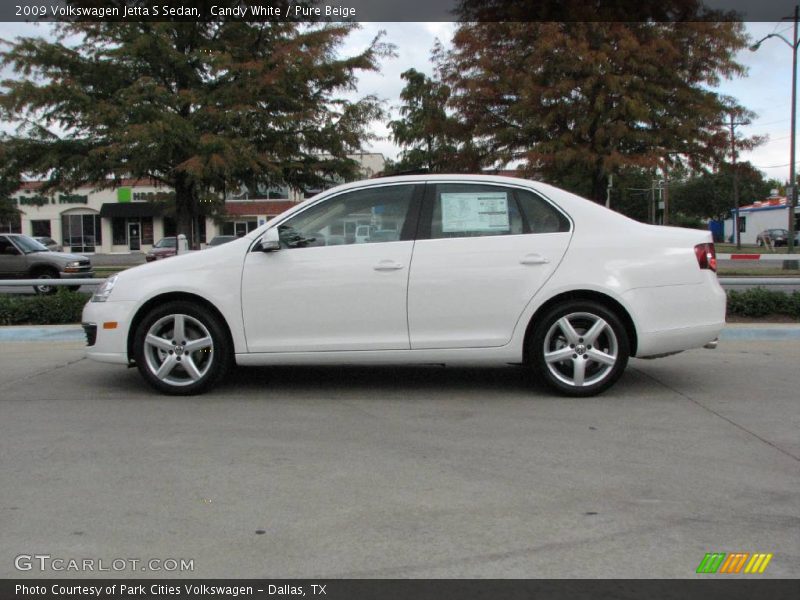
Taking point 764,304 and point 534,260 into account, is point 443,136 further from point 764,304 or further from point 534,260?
point 534,260

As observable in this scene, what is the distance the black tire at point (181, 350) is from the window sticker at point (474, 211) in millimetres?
2027

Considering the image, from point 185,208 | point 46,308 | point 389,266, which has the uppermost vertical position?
point 185,208

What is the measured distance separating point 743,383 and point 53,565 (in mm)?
5716

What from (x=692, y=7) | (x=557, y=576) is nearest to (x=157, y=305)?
(x=557, y=576)

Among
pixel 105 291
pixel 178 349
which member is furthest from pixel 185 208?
pixel 178 349

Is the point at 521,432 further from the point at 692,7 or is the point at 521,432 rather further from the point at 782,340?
the point at 692,7

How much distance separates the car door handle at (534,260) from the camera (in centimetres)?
589

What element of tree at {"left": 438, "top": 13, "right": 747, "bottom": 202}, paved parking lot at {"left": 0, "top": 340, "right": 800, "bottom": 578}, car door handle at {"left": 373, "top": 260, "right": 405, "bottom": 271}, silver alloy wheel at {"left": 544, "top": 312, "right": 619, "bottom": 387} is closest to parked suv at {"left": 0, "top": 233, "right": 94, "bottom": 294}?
tree at {"left": 438, "top": 13, "right": 747, "bottom": 202}

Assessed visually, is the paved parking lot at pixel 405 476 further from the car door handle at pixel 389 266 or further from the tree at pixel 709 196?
the tree at pixel 709 196
